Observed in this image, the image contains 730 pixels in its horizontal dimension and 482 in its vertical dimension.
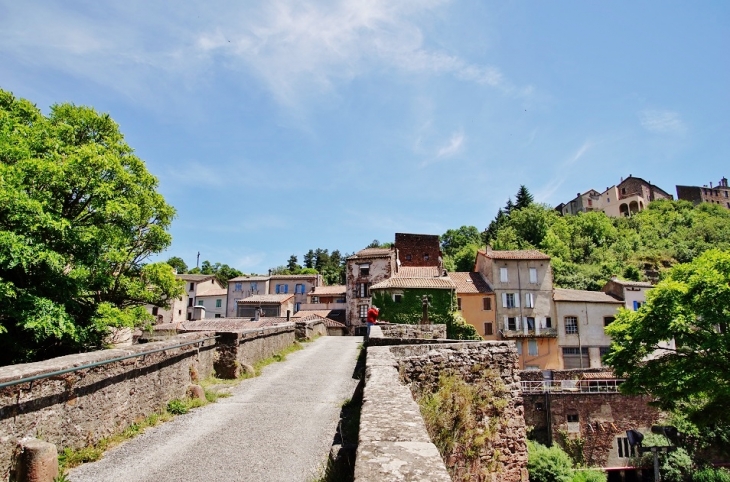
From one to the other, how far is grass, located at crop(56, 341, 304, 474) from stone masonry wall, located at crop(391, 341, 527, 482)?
471cm

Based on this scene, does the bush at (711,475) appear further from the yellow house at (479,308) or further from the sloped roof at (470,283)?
the sloped roof at (470,283)

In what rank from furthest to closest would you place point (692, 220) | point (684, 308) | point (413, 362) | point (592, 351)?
1. point (692, 220)
2. point (592, 351)
3. point (684, 308)
4. point (413, 362)

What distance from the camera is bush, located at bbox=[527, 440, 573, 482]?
820 inches

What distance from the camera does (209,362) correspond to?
1188 cm

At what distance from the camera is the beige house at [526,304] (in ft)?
129

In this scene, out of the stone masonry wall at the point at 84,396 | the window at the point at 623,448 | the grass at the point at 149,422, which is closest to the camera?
the stone masonry wall at the point at 84,396

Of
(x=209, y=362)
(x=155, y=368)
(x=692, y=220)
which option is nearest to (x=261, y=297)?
(x=209, y=362)

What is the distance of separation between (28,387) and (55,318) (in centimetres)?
629

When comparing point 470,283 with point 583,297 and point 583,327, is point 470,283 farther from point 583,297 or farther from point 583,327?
point 583,327

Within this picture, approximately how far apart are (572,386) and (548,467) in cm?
1000

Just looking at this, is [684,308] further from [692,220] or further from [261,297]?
[692,220]

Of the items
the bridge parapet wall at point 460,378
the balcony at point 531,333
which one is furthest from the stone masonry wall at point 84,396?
the balcony at point 531,333

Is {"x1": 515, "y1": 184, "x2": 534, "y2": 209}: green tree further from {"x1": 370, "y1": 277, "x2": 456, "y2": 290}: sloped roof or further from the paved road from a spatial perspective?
the paved road

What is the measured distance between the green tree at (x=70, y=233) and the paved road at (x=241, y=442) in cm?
515
